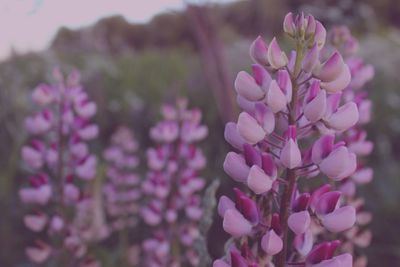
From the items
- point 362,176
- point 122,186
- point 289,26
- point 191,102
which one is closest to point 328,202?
point 289,26

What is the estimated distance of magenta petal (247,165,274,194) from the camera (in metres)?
0.79

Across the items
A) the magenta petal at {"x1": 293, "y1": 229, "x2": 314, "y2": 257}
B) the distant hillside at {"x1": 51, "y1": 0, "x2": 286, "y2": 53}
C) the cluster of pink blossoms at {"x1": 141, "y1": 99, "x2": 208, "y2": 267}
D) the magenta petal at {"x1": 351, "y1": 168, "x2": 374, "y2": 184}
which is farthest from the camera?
the distant hillside at {"x1": 51, "y1": 0, "x2": 286, "y2": 53}

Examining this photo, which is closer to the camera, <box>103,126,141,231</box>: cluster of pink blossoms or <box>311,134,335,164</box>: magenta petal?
<box>311,134,335,164</box>: magenta petal

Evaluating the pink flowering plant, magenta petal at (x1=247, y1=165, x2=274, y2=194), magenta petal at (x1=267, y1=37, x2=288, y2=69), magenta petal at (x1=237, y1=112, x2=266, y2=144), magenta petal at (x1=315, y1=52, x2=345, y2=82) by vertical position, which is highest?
magenta petal at (x1=267, y1=37, x2=288, y2=69)

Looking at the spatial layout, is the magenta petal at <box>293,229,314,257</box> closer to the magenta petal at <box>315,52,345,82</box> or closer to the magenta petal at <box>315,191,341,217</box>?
the magenta petal at <box>315,191,341,217</box>

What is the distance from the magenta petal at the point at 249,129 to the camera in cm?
80

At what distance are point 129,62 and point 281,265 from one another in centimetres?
586

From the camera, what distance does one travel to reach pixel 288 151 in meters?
0.79

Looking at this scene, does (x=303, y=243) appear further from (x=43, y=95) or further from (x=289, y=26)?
(x=43, y=95)

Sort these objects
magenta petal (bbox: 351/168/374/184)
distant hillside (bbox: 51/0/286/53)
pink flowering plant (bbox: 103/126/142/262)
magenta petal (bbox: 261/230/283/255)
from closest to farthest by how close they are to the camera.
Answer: magenta petal (bbox: 261/230/283/255), magenta petal (bbox: 351/168/374/184), pink flowering plant (bbox: 103/126/142/262), distant hillside (bbox: 51/0/286/53)

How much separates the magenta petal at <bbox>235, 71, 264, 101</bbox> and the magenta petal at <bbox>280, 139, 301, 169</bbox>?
0.08 m

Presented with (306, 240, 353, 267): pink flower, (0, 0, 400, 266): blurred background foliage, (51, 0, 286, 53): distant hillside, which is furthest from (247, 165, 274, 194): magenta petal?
(51, 0, 286, 53): distant hillside

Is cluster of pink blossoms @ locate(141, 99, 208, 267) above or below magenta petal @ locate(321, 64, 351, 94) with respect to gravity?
below

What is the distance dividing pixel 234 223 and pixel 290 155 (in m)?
0.11
